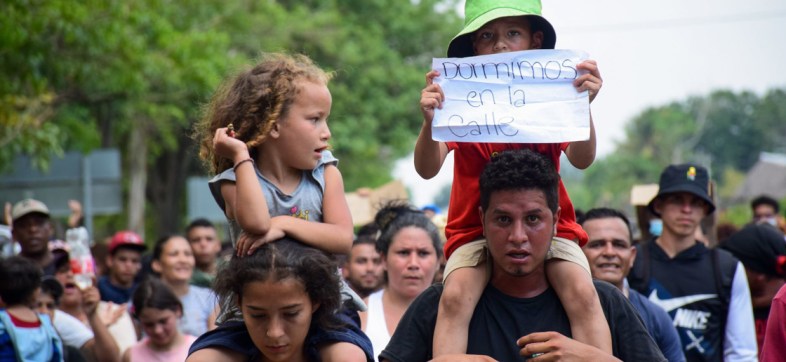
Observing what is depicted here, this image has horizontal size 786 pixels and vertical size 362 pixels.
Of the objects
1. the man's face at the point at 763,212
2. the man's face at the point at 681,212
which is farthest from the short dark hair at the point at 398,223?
the man's face at the point at 763,212

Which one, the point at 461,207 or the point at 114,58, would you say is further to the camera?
the point at 114,58

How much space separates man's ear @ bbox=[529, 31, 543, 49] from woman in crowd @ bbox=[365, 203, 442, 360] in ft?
8.06

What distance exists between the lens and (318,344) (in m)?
4.85

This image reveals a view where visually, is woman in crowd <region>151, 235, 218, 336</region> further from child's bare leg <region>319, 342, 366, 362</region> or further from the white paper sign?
the white paper sign

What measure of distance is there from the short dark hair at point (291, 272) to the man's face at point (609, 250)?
3063mm

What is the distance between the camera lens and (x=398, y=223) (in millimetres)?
7688

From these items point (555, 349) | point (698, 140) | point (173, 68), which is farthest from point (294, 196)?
point (698, 140)

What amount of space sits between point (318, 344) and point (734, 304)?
4.02 m

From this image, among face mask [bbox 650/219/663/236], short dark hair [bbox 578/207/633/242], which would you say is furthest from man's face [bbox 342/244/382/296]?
face mask [bbox 650/219/663/236]

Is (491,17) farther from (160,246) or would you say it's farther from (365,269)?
(160,246)

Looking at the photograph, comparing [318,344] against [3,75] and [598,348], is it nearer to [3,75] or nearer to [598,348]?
[598,348]

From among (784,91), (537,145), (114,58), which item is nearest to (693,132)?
(784,91)

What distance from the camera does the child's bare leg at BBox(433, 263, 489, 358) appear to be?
16.0 ft

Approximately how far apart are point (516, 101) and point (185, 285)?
589 centimetres
